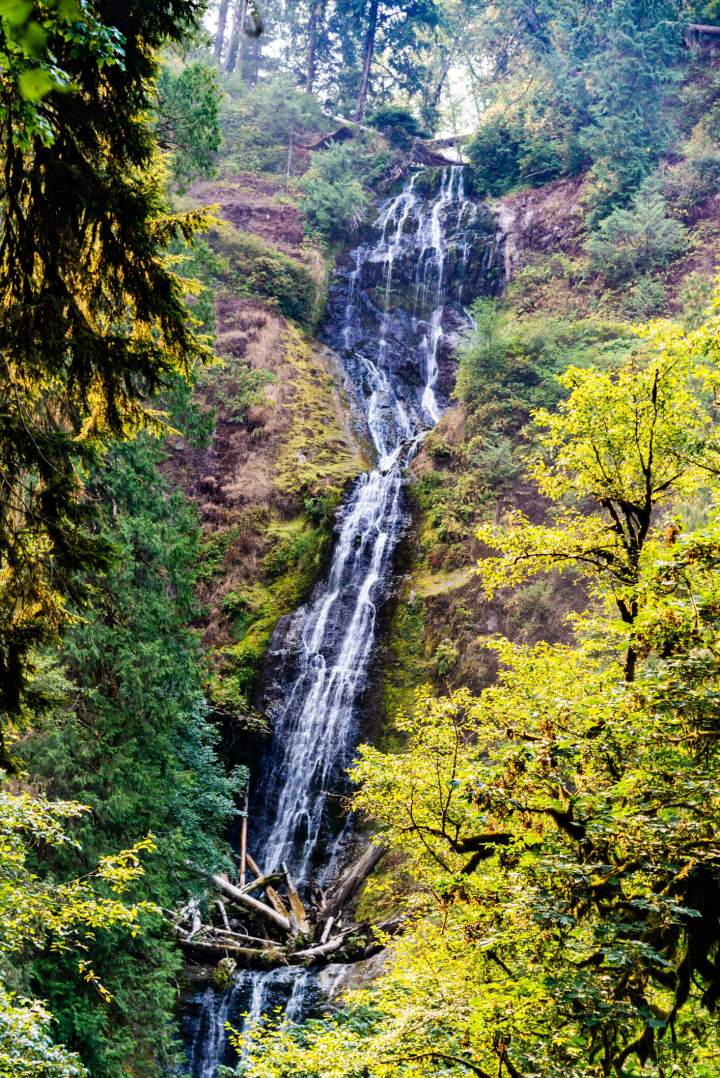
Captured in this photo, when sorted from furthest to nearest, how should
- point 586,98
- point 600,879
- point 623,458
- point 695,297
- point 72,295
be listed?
point 586,98
point 695,297
point 623,458
point 72,295
point 600,879

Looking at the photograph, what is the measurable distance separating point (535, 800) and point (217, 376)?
68.8ft

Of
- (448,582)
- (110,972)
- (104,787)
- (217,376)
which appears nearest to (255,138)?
(217,376)

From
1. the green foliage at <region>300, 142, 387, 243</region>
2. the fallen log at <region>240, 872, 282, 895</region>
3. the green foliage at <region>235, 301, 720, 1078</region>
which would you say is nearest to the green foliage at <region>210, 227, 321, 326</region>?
the green foliage at <region>300, 142, 387, 243</region>

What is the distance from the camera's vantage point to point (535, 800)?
4754 millimetres

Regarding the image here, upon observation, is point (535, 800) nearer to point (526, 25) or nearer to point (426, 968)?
point (426, 968)

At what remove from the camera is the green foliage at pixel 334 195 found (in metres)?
30.5

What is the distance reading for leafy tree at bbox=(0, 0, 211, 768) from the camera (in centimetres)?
424

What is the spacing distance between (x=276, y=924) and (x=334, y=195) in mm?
28084

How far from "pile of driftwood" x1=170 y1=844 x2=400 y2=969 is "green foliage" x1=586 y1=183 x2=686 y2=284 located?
65.9ft

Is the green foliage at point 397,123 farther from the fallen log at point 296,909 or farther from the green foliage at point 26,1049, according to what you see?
the green foliage at point 26,1049

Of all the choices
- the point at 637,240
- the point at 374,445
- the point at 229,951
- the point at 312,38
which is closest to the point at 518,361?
the point at 374,445

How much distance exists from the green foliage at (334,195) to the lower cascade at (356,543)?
1.25 meters

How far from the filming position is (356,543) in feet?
63.8

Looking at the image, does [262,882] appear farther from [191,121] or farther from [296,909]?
[191,121]
